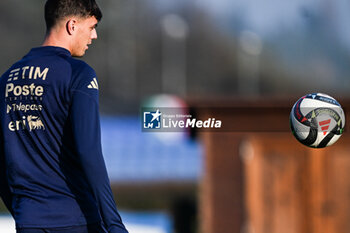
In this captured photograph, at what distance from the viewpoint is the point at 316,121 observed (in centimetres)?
613

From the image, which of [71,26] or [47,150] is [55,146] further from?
[71,26]

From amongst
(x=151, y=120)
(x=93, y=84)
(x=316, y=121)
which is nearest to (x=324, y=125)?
(x=316, y=121)

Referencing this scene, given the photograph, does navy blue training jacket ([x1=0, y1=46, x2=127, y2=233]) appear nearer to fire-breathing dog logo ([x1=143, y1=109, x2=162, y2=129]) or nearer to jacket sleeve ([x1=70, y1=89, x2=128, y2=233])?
jacket sleeve ([x1=70, y1=89, x2=128, y2=233])

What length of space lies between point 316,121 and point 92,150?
10.3 feet

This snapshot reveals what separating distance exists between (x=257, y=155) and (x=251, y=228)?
150 cm

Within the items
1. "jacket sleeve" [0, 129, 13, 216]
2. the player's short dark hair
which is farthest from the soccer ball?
"jacket sleeve" [0, 129, 13, 216]

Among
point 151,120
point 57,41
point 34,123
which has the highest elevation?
point 57,41

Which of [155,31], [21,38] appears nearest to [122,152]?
[21,38]

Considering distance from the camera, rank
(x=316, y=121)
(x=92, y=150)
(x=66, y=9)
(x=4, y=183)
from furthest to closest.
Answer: (x=316, y=121) → (x=4, y=183) → (x=66, y=9) → (x=92, y=150)

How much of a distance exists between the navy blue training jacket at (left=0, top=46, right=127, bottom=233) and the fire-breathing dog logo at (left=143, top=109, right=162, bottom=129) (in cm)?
231

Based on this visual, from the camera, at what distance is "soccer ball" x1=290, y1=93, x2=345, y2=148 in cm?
611

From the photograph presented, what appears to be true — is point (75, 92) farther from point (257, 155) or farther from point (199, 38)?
point (199, 38)

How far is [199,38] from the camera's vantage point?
2857 inches

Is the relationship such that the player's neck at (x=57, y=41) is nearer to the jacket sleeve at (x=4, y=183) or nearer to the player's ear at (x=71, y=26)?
the player's ear at (x=71, y=26)
